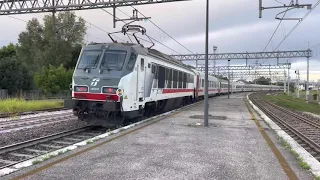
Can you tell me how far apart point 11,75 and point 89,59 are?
98.5ft

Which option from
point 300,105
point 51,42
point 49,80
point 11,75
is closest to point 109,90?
point 300,105

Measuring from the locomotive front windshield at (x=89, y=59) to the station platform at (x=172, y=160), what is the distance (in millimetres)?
3507

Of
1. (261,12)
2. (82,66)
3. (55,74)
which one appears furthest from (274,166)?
(55,74)

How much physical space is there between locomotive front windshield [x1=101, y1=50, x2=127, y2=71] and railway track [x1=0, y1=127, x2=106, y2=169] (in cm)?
250

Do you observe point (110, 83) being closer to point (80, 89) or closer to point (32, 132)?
point (80, 89)

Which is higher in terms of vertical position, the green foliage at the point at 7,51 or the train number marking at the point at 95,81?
the green foliage at the point at 7,51

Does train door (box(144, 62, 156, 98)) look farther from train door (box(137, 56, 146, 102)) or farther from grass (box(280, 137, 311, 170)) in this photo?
grass (box(280, 137, 311, 170))

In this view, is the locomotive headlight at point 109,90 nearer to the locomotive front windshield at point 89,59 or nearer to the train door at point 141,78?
the locomotive front windshield at point 89,59

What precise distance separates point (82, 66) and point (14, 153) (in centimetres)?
510

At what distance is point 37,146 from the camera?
9.90m

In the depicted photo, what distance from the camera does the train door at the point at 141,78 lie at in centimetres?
1362

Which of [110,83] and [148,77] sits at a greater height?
[148,77]

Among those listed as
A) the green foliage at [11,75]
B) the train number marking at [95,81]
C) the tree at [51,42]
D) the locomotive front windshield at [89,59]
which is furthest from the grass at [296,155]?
the tree at [51,42]

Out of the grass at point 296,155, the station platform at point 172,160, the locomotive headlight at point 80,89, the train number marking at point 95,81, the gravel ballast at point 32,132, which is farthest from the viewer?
the locomotive headlight at point 80,89
